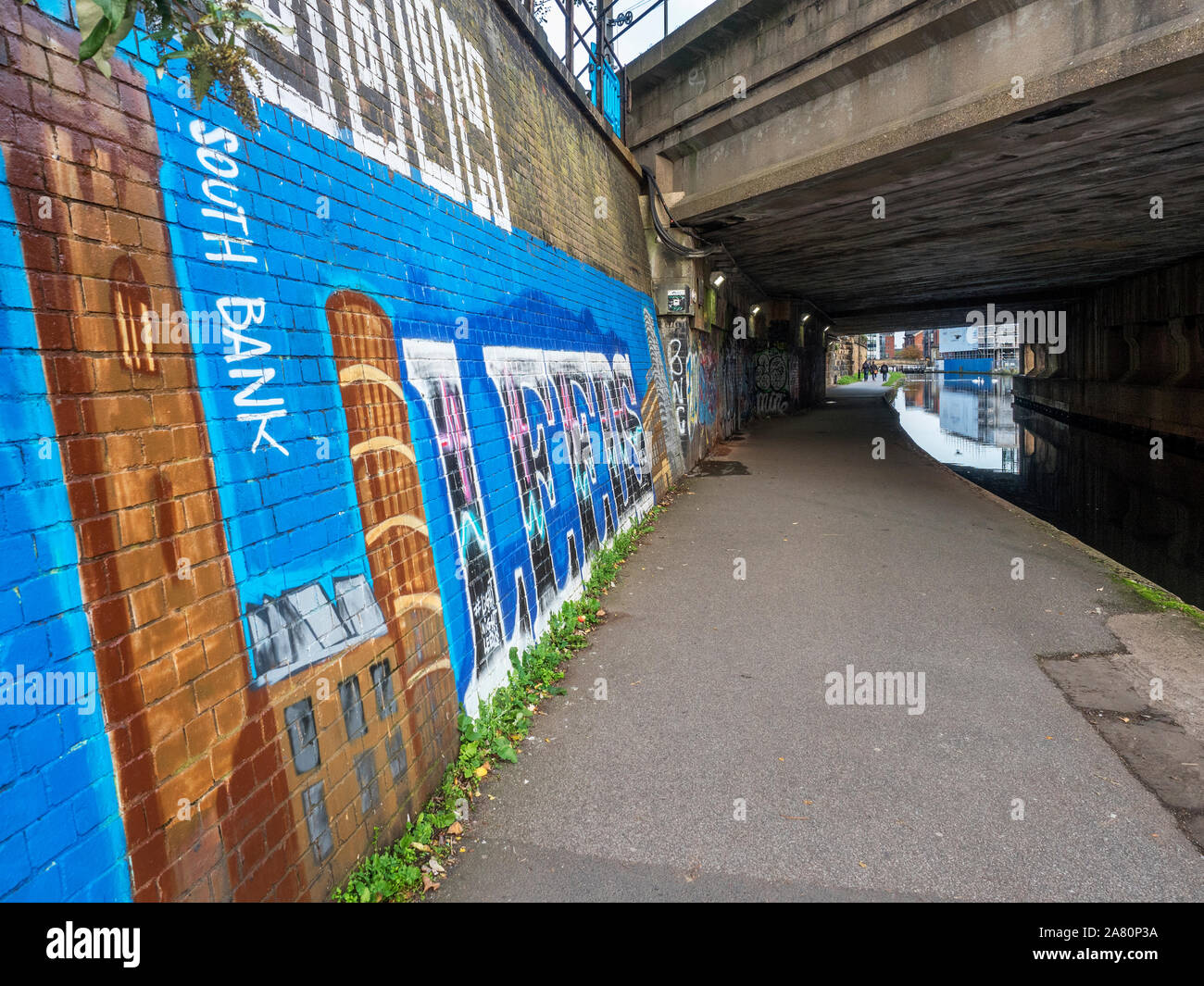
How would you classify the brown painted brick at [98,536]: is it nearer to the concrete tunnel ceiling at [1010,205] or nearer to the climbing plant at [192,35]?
the climbing plant at [192,35]

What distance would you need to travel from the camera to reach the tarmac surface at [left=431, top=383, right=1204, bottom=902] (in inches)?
114

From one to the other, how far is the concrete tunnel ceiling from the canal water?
17.1 ft

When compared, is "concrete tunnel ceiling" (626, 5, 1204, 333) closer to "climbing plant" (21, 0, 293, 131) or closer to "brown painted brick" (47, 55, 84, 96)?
"climbing plant" (21, 0, 293, 131)

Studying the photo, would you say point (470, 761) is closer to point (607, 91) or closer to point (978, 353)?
point (607, 91)

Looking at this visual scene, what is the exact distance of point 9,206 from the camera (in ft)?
5.61

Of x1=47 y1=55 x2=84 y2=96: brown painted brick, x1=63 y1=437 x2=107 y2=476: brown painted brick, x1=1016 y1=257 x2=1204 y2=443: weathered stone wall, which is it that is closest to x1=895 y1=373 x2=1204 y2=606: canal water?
x1=1016 y1=257 x2=1204 y2=443: weathered stone wall

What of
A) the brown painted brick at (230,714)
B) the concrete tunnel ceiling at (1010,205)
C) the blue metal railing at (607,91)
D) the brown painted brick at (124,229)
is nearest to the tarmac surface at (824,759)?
the brown painted brick at (230,714)

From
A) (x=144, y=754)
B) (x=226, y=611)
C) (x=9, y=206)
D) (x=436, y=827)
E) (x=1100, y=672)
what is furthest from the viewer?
(x=1100, y=672)

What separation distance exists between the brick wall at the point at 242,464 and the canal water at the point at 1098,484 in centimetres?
919

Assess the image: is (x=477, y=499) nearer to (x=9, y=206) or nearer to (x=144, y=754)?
(x=144, y=754)

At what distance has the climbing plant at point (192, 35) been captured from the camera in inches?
50.3

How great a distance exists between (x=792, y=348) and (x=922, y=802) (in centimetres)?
2405
